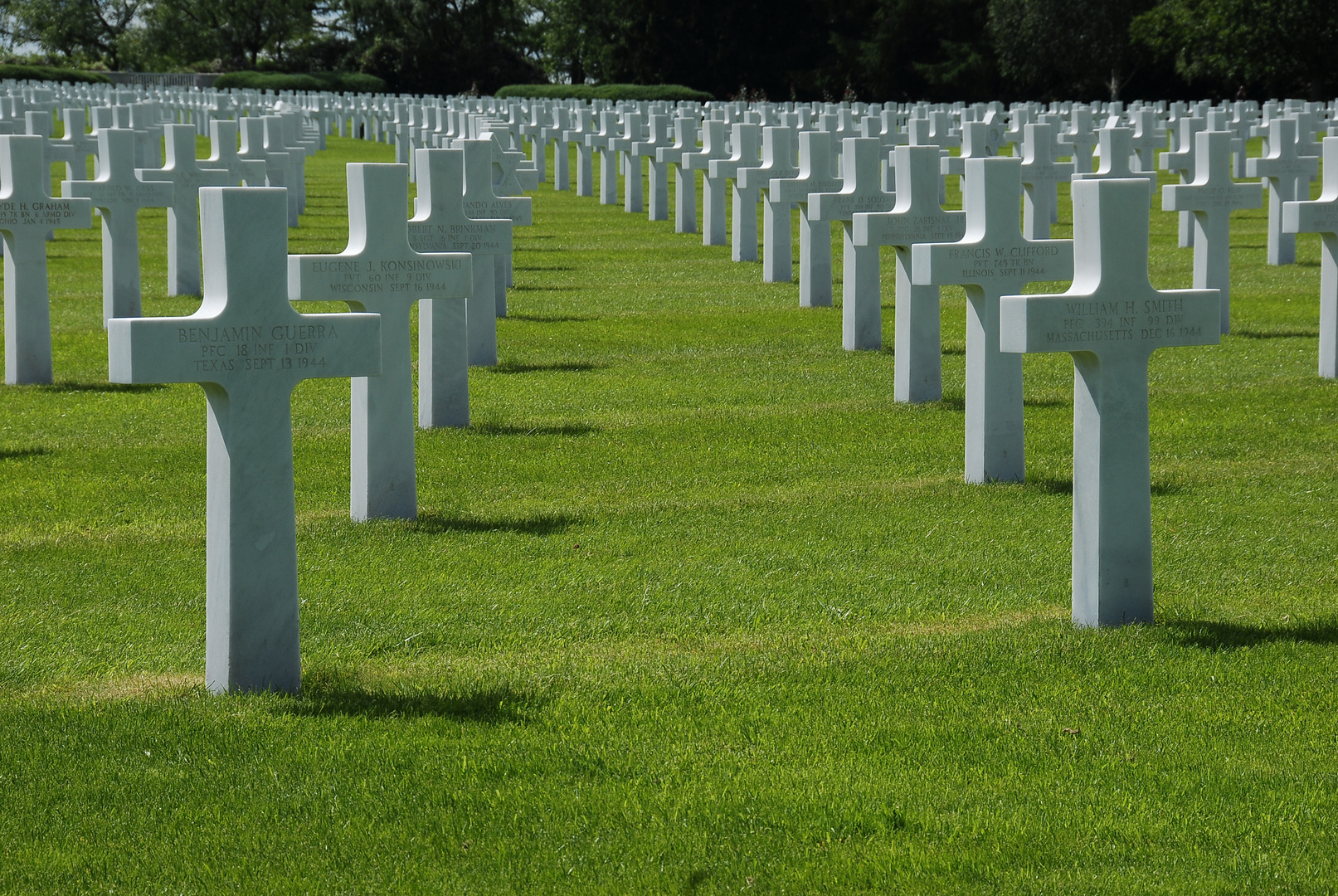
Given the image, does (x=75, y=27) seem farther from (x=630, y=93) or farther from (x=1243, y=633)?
(x=1243, y=633)

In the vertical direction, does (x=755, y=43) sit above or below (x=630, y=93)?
above

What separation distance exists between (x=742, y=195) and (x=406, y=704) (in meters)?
15.0

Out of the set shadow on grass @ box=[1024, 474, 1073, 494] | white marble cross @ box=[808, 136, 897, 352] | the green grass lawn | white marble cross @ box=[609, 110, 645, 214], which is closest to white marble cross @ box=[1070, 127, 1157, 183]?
white marble cross @ box=[808, 136, 897, 352]

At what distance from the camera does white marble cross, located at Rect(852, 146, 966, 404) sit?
35.6 feet

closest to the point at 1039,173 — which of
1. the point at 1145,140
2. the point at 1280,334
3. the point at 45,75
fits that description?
the point at 1280,334

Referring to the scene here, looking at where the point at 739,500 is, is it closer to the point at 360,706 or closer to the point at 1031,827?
the point at 360,706

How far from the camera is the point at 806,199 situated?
15.3 metres

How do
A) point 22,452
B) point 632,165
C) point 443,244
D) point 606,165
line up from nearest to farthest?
point 22,452 < point 443,244 < point 632,165 < point 606,165

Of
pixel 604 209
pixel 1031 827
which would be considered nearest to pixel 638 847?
pixel 1031 827

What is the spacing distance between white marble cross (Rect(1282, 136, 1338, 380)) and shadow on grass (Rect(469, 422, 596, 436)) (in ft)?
16.2

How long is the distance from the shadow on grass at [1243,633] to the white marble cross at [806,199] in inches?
353

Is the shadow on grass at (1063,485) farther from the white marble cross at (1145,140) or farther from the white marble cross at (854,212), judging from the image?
the white marble cross at (1145,140)

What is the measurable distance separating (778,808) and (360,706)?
4.86 ft

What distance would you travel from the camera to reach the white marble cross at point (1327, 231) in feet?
37.9
